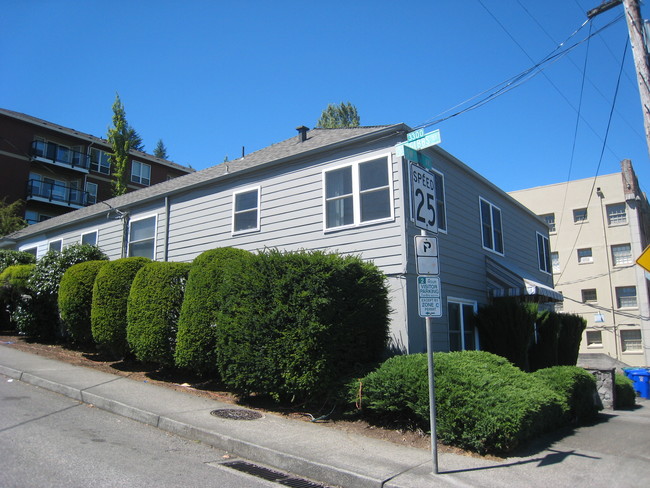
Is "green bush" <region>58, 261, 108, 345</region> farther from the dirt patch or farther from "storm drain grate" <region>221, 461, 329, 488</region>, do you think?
"storm drain grate" <region>221, 461, 329, 488</region>

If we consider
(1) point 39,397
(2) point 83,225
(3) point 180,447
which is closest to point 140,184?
(2) point 83,225

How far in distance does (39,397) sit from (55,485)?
4644mm

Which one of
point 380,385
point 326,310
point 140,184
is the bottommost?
point 380,385

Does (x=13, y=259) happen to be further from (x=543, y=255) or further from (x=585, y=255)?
(x=585, y=255)

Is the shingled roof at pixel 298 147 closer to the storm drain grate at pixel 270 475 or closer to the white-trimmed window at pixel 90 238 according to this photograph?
the white-trimmed window at pixel 90 238

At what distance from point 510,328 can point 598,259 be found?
1049 inches

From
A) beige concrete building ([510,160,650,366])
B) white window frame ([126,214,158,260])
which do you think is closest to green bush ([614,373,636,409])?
white window frame ([126,214,158,260])

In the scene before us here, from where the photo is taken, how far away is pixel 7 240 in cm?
2403

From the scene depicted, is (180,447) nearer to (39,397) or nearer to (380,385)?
(380,385)

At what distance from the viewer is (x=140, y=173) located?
42.3 meters

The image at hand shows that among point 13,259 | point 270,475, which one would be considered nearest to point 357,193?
point 270,475

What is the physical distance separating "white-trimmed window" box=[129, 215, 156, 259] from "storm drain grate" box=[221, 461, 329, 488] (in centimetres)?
1097

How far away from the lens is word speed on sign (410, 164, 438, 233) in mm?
6148

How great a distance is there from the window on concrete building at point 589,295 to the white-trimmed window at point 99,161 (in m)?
38.1
